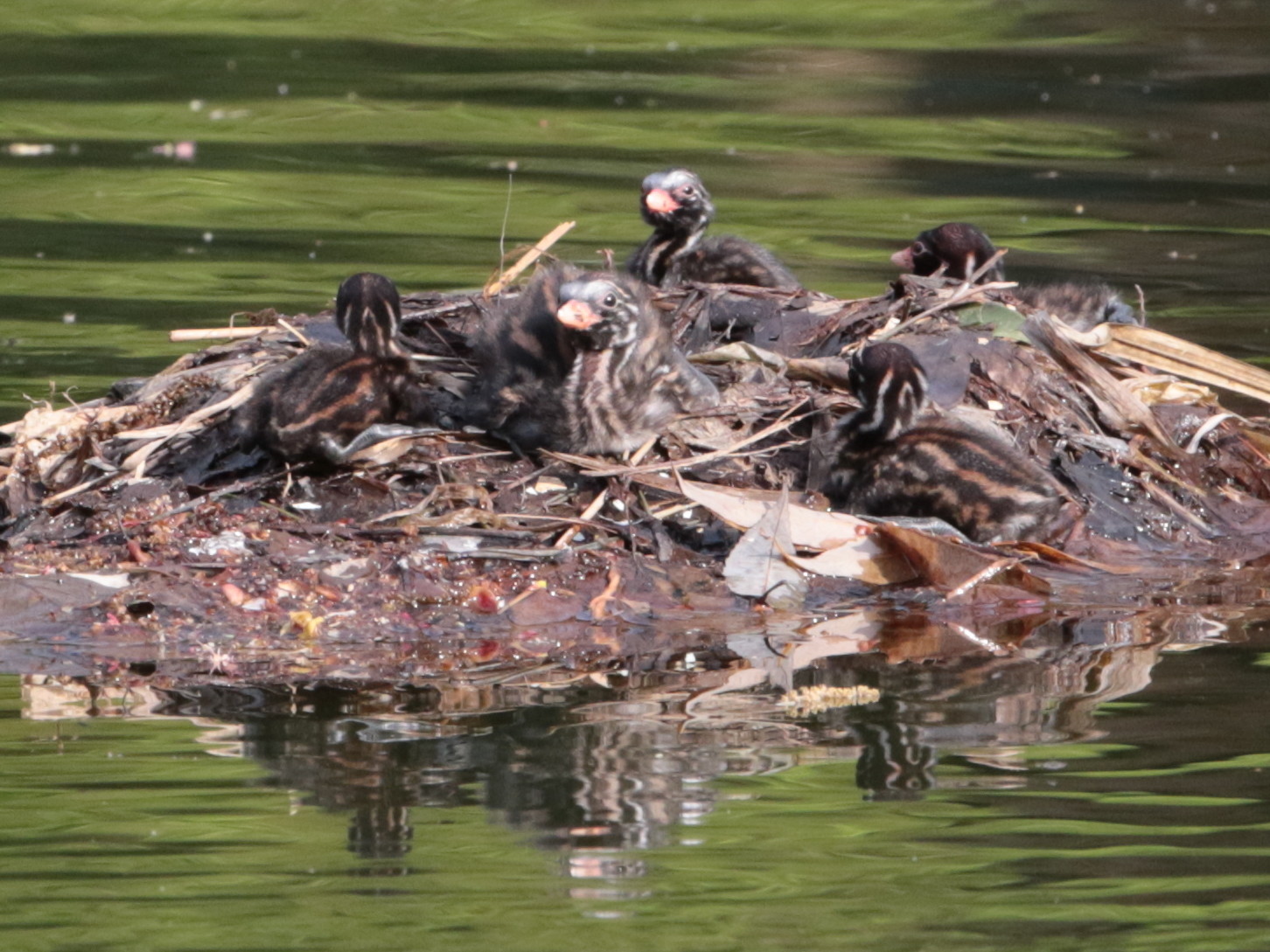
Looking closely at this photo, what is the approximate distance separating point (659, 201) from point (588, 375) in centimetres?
144

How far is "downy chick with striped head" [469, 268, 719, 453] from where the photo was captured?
20.5 feet

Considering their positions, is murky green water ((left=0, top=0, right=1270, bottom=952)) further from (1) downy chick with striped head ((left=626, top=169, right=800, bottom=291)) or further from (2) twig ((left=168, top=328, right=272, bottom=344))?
(1) downy chick with striped head ((left=626, top=169, right=800, bottom=291))

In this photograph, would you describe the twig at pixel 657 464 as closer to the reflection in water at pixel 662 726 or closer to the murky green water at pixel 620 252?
the reflection in water at pixel 662 726

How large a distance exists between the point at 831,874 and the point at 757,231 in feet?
23.6

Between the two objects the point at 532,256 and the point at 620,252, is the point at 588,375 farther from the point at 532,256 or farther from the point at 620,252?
the point at 620,252

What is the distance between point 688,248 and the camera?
7762 millimetres

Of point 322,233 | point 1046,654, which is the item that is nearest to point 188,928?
point 1046,654

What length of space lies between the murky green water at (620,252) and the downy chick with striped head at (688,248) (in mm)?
2121

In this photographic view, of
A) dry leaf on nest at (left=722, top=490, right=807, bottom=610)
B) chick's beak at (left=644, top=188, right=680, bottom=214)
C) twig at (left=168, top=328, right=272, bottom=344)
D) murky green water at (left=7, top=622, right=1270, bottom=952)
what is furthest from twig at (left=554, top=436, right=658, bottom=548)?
twig at (left=168, top=328, right=272, bottom=344)

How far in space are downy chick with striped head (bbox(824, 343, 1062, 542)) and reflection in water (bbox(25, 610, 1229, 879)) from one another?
1.63 feet

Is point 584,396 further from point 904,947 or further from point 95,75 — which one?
point 95,75

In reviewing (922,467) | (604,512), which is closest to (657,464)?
(604,512)

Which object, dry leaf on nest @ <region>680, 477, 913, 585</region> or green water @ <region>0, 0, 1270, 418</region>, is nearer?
dry leaf on nest @ <region>680, 477, 913, 585</region>

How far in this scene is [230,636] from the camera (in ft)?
18.4
